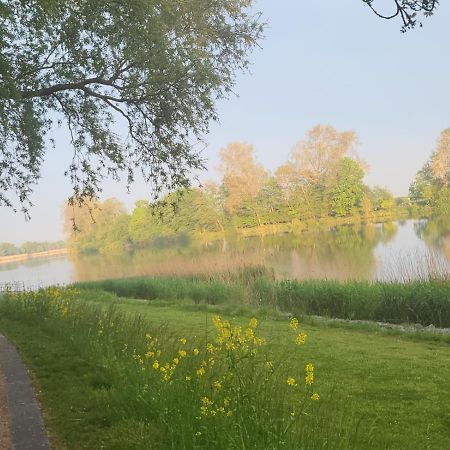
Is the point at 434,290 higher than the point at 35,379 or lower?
lower

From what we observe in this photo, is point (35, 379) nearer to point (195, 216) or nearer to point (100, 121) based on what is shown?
point (100, 121)

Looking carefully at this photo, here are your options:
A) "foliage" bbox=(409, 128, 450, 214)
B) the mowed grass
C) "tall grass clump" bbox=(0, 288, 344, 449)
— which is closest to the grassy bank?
the mowed grass

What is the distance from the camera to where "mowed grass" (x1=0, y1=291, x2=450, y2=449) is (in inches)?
141

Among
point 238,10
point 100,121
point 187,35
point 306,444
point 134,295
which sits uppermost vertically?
point 238,10

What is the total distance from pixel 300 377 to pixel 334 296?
8.07m

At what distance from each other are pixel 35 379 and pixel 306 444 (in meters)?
4.06

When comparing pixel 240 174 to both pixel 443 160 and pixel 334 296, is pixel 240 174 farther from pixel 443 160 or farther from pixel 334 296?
pixel 334 296

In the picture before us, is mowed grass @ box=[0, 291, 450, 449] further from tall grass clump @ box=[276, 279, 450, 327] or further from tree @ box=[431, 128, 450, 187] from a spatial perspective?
tree @ box=[431, 128, 450, 187]

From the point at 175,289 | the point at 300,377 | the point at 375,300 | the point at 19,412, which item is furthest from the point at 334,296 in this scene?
the point at 19,412

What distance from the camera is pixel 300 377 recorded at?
20.0 feet

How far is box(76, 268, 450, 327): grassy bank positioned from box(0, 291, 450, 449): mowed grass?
2665mm

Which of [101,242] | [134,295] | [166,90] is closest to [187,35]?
[166,90]

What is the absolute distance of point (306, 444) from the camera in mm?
2734

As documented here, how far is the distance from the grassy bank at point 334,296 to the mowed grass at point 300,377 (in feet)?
8.74
